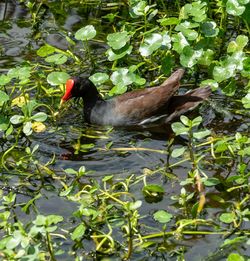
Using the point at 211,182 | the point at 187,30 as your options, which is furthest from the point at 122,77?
the point at 211,182

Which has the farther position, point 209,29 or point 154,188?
point 209,29

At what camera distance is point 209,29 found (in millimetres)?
7594

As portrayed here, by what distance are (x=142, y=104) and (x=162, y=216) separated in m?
2.02

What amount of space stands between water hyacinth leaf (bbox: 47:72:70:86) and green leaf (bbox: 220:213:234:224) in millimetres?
2336

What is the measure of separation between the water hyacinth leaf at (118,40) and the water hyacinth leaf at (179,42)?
15.5 inches

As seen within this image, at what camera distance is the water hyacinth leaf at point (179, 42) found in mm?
7508

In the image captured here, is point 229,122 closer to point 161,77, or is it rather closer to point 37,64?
point 161,77

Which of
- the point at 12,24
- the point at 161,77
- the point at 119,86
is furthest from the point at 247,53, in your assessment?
the point at 12,24

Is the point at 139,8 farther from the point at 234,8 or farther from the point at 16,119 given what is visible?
the point at 16,119

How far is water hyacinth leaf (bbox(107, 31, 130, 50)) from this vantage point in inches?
296

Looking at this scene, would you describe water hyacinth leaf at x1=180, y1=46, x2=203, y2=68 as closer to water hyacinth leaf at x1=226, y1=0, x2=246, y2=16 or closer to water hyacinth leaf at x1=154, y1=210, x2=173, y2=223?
water hyacinth leaf at x1=226, y1=0, x2=246, y2=16

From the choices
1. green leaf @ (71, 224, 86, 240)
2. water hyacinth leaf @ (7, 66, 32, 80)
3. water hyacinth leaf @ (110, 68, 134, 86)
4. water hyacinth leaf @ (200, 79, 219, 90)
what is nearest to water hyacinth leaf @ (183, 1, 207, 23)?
water hyacinth leaf @ (200, 79, 219, 90)

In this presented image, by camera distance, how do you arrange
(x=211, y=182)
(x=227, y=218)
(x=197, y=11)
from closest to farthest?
(x=227, y=218)
(x=211, y=182)
(x=197, y=11)

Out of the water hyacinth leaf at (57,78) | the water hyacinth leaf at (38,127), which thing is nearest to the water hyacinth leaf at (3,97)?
the water hyacinth leaf at (38,127)
